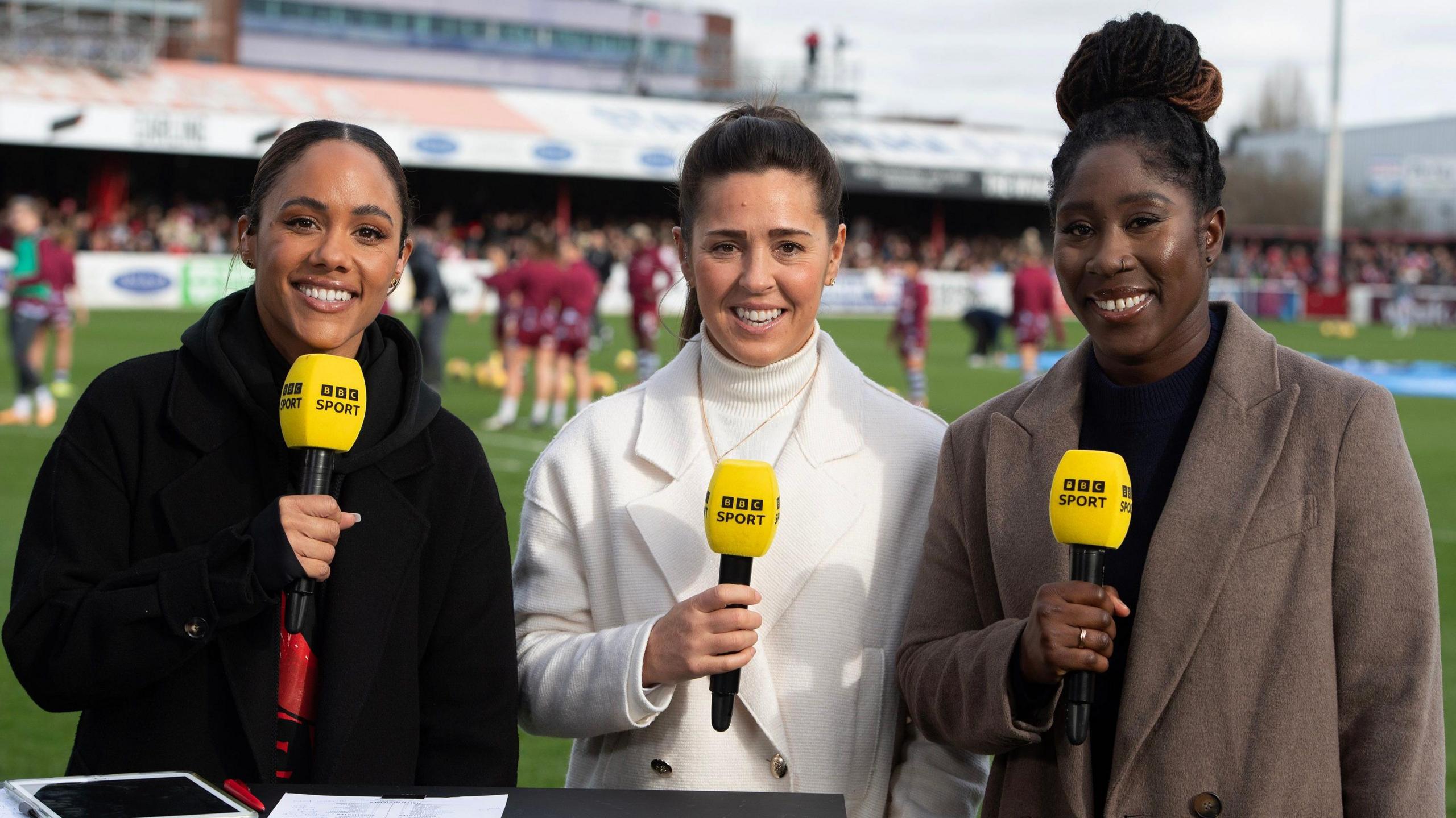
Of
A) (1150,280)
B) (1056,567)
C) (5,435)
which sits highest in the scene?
(1150,280)

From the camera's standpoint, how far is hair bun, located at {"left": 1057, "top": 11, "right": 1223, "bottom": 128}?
2596 millimetres

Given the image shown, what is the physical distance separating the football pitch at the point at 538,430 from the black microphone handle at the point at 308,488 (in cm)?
310

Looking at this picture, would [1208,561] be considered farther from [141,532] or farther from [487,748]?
[141,532]

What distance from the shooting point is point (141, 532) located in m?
2.59

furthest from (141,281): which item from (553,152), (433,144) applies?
(553,152)

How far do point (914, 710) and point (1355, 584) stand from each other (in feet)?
2.53

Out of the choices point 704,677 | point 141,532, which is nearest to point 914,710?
point 704,677

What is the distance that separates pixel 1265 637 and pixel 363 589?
1.52 metres

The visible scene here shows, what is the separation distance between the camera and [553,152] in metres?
42.9

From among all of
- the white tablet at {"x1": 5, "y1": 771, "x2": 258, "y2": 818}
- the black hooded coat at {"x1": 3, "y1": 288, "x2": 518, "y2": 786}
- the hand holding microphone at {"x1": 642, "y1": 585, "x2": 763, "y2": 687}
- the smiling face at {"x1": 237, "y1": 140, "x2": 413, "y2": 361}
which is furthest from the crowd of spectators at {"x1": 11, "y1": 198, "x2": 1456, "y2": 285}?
the white tablet at {"x1": 5, "y1": 771, "x2": 258, "y2": 818}

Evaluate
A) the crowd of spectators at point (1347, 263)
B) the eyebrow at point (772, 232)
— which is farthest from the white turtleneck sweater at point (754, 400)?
the crowd of spectators at point (1347, 263)

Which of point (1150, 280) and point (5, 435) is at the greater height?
point (1150, 280)

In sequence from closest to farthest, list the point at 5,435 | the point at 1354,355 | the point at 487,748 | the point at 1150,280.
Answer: the point at 1150,280 → the point at 487,748 → the point at 5,435 → the point at 1354,355

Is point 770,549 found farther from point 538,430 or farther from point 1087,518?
point 538,430
